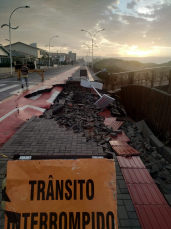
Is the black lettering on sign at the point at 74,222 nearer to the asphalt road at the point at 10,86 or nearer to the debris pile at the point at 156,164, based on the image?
the debris pile at the point at 156,164

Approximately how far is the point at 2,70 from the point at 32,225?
36137mm

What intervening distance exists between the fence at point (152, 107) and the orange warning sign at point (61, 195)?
5.39 meters

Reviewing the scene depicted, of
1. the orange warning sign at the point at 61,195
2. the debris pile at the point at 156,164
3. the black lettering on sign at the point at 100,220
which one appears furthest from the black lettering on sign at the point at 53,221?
the debris pile at the point at 156,164

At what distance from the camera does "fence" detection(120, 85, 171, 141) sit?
692cm

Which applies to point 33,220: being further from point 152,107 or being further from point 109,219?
point 152,107

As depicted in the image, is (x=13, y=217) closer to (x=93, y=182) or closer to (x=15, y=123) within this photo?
(x=93, y=182)

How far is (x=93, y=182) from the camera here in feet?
6.64

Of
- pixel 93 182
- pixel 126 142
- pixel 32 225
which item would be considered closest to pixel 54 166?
pixel 93 182

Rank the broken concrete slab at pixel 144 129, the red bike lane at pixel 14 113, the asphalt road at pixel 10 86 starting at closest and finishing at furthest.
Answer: the red bike lane at pixel 14 113
the broken concrete slab at pixel 144 129
the asphalt road at pixel 10 86

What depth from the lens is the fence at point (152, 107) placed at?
6.92 meters

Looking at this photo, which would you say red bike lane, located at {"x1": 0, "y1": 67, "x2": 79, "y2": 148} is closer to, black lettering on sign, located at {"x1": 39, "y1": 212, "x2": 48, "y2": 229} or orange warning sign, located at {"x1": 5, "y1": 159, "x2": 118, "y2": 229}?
orange warning sign, located at {"x1": 5, "y1": 159, "x2": 118, "y2": 229}

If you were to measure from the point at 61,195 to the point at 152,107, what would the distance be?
273 inches

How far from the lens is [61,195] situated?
6.38 feet

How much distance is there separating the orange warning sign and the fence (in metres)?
5.39
